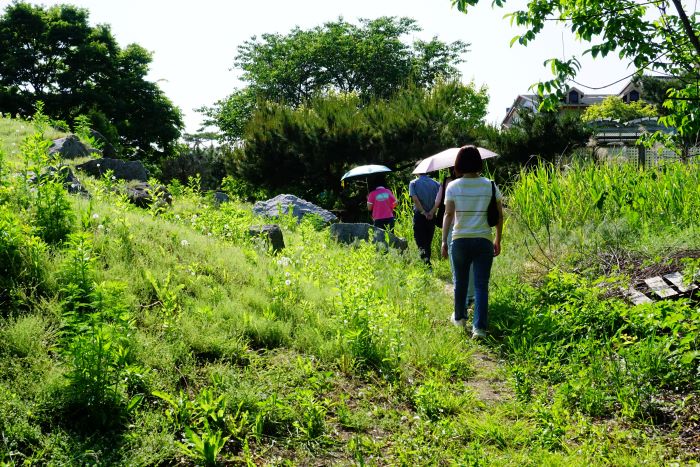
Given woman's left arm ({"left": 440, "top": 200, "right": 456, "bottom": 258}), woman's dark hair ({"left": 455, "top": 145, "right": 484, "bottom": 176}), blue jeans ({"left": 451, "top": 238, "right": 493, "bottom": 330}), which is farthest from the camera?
woman's left arm ({"left": 440, "top": 200, "right": 456, "bottom": 258})

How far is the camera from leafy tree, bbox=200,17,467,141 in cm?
3769

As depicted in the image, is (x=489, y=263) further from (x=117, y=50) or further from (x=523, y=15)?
(x=117, y=50)

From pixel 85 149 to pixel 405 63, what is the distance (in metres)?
30.4

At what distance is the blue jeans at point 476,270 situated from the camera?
17.3ft

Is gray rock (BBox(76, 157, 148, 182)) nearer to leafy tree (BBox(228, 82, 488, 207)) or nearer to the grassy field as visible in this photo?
the grassy field

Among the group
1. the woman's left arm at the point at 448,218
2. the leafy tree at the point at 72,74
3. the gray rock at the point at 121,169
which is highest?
the leafy tree at the point at 72,74

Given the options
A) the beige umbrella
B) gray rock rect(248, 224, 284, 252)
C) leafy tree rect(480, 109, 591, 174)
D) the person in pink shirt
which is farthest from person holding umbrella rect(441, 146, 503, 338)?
leafy tree rect(480, 109, 591, 174)

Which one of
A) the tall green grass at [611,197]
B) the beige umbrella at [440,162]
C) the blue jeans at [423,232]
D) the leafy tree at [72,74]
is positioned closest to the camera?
the tall green grass at [611,197]

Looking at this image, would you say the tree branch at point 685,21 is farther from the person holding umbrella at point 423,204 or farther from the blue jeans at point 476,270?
the person holding umbrella at point 423,204

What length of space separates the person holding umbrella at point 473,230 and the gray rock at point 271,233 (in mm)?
2787

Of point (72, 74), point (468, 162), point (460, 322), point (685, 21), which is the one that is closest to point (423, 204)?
point (468, 162)

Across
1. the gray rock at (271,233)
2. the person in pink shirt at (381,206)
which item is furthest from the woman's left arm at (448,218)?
the person in pink shirt at (381,206)

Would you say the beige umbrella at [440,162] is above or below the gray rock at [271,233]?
above

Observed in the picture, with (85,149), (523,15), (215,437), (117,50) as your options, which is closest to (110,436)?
(215,437)
